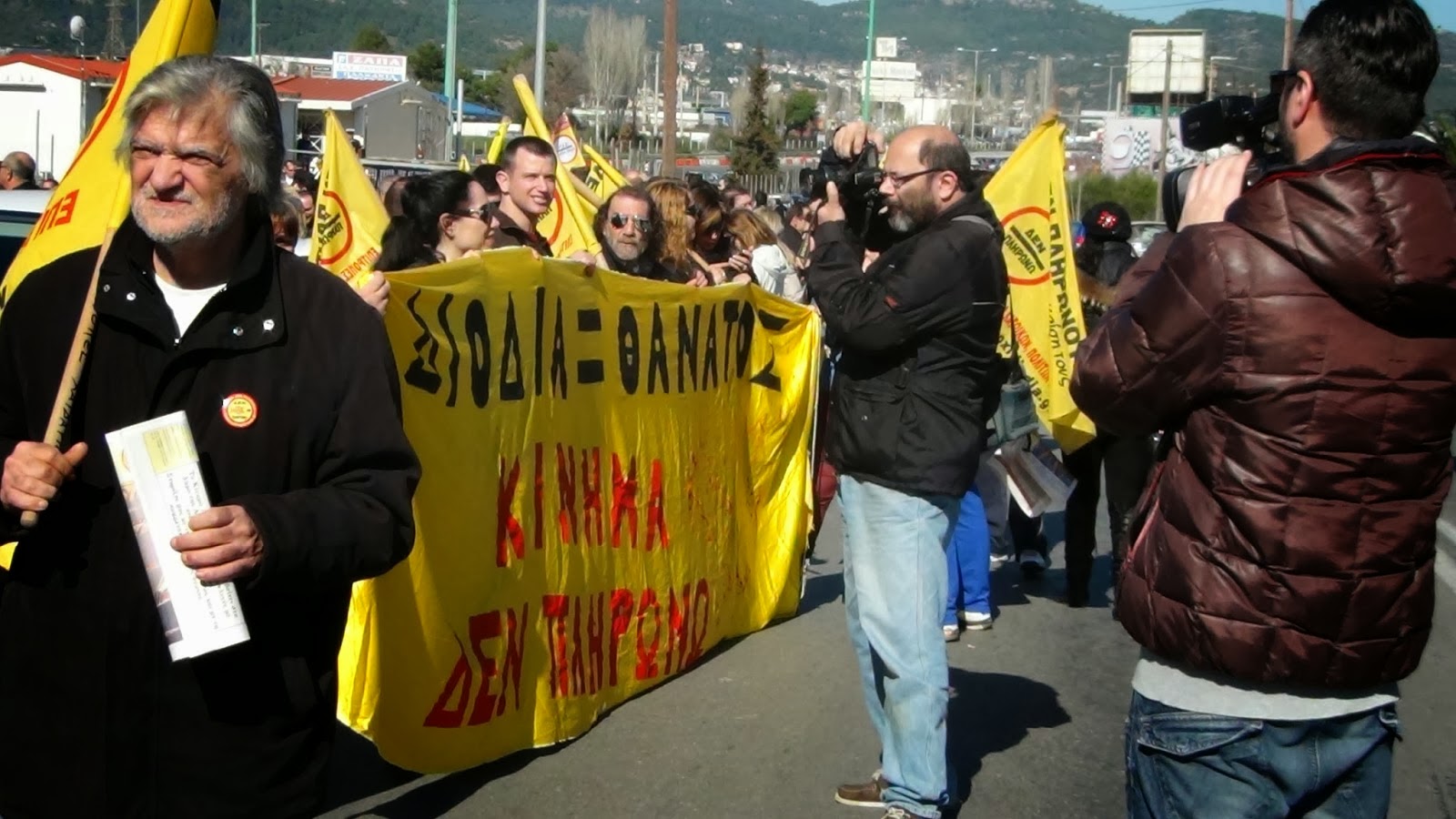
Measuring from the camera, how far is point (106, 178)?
13.1 feet

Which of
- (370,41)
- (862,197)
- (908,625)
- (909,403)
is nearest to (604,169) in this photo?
(862,197)

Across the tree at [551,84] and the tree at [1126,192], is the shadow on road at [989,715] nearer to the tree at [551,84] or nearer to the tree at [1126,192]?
the tree at [1126,192]

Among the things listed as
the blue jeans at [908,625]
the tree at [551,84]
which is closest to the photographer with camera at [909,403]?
the blue jeans at [908,625]

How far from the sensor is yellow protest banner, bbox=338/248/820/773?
4.79 metres

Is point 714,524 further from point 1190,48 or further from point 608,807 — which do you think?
point 1190,48

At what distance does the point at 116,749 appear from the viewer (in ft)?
8.72

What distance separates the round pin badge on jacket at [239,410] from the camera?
105 inches

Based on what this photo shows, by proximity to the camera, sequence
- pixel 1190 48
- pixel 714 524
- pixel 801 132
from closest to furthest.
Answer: pixel 714 524 < pixel 1190 48 < pixel 801 132

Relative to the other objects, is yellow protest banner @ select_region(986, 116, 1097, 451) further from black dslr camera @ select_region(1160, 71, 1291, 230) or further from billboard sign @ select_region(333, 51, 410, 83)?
billboard sign @ select_region(333, 51, 410, 83)

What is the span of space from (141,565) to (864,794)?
9.45 feet

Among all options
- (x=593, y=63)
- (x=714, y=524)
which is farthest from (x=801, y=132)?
(x=714, y=524)

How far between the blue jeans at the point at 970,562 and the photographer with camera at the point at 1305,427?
452cm

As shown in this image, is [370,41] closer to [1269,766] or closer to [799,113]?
[799,113]

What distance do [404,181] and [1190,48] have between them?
9341 cm
